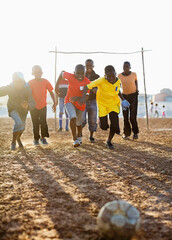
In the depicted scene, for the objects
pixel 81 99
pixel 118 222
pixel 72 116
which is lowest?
pixel 118 222

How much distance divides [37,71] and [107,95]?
6.16 ft

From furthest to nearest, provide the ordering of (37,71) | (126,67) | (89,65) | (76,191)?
(126,67)
(89,65)
(37,71)
(76,191)

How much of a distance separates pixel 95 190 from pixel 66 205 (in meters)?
0.60

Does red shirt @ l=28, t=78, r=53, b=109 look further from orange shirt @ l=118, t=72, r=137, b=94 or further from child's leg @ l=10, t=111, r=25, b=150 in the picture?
orange shirt @ l=118, t=72, r=137, b=94

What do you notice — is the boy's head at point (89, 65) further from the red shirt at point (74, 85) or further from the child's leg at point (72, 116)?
the child's leg at point (72, 116)

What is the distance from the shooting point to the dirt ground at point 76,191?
2311mm

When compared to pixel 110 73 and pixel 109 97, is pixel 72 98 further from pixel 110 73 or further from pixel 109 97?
pixel 110 73

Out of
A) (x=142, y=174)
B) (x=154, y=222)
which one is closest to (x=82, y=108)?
(x=142, y=174)

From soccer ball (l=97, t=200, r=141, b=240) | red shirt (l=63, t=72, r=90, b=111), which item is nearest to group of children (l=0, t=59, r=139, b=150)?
red shirt (l=63, t=72, r=90, b=111)

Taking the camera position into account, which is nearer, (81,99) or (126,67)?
(81,99)

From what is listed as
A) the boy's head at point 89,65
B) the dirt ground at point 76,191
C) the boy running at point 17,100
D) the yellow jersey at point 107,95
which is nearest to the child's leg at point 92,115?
the boy's head at point 89,65

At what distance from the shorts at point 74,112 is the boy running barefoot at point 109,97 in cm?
58

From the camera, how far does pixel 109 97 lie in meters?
6.25

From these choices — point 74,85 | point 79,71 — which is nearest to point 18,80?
point 74,85
